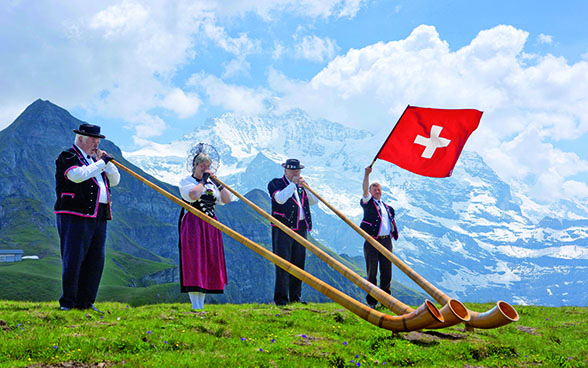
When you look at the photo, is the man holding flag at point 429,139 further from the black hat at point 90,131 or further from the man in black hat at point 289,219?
the black hat at point 90,131

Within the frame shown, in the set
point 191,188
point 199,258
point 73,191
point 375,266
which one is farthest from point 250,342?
point 375,266

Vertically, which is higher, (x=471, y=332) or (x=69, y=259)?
(x=69, y=259)

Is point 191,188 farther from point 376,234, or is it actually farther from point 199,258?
point 376,234

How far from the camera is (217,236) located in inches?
438

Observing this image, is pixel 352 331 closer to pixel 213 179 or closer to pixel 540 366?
pixel 540 366

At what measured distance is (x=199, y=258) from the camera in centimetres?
1064

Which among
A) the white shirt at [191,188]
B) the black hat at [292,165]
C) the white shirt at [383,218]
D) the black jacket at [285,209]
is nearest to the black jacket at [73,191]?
the white shirt at [191,188]

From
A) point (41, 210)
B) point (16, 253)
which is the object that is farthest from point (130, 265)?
point (41, 210)

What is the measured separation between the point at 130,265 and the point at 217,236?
548ft

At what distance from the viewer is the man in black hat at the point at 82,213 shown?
9266mm

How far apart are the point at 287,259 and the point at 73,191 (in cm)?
629

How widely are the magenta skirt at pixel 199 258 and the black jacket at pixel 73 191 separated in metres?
2.02

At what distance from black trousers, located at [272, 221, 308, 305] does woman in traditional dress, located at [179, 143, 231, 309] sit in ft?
8.30

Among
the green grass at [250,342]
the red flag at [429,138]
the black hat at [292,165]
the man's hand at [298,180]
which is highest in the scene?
the red flag at [429,138]
